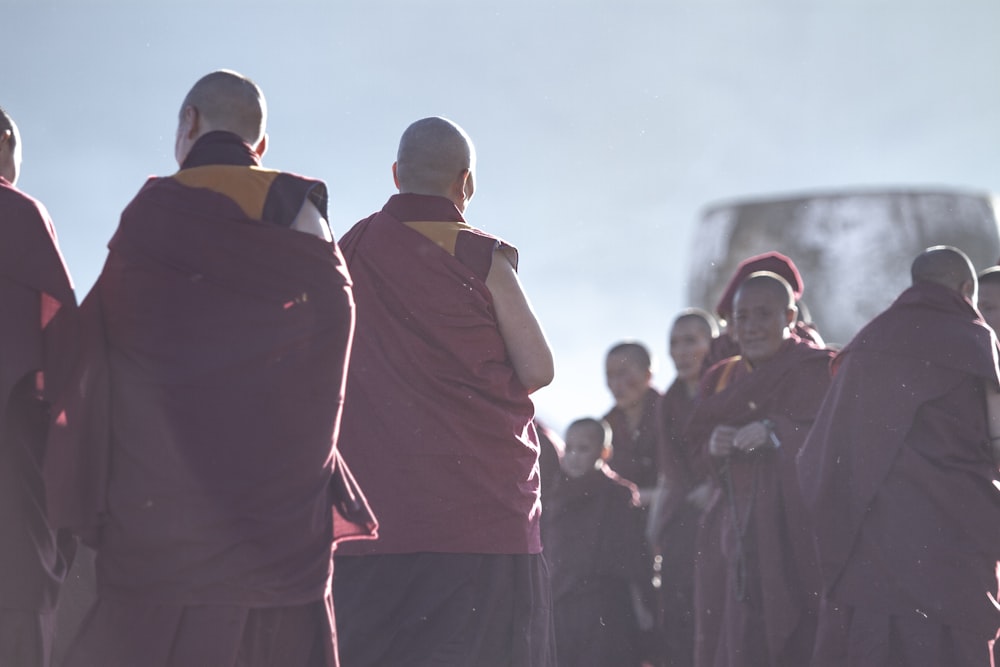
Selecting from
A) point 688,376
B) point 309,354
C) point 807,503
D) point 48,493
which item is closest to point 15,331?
point 48,493

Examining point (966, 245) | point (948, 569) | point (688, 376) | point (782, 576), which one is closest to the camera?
point (948, 569)

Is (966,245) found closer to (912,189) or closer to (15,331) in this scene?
(912,189)

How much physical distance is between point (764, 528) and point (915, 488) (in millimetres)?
910

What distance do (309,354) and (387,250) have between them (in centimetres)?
96

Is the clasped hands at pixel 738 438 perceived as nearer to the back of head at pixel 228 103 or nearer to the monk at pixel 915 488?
the monk at pixel 915 488

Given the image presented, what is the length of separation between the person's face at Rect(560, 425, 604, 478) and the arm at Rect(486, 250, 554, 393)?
3.34 metres

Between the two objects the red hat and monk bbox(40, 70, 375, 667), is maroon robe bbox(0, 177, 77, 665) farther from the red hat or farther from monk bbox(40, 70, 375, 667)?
the red hat

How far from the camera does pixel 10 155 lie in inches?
123

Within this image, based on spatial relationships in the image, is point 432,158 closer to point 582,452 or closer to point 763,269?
point 763,269

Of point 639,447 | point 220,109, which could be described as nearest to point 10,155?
point 220,109

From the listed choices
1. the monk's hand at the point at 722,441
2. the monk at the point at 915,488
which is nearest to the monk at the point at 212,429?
the monk at the point at 915,488

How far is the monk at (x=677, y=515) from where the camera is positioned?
6434mm

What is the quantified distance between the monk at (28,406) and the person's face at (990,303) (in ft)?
13.2

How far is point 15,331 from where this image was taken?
272 centimetres
